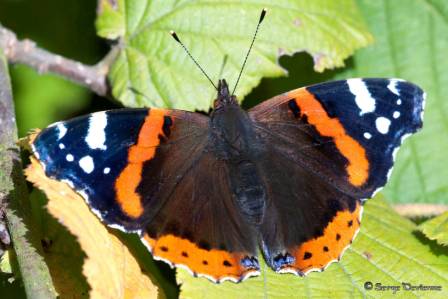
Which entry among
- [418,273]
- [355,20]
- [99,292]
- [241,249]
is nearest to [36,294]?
[99,292]

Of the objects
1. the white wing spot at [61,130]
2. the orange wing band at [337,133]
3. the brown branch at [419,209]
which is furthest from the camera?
the brown branch at [419,209]

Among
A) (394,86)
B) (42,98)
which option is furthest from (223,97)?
(42,98)

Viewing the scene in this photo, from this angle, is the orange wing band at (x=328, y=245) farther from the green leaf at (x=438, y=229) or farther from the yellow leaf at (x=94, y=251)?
the yellow leaf at (x=94, y=251)

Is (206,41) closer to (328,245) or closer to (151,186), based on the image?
(151,186)

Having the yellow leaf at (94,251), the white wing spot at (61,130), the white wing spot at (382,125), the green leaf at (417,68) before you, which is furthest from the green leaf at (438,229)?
the white wing spot at (61,130)

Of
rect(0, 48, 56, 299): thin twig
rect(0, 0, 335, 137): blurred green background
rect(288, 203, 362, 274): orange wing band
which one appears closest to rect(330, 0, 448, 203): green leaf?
rect(288, 203, 362, 274): orange wing band

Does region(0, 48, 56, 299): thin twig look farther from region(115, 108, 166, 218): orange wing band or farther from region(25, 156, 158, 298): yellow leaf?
region(115, 108, 166, 218): orange wing band
